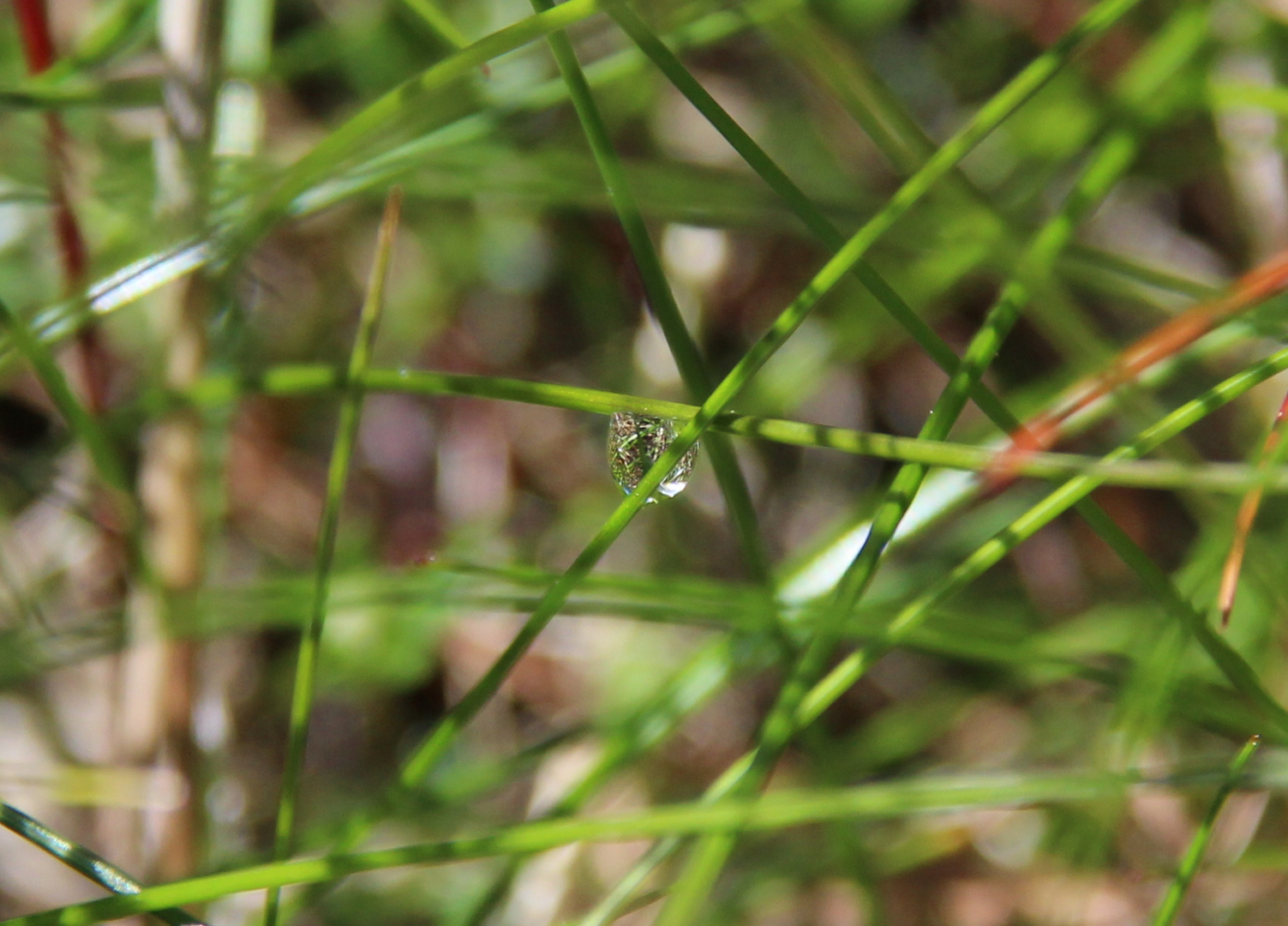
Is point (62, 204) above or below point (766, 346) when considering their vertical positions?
above

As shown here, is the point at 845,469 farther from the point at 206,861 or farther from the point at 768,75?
the point at 206,861

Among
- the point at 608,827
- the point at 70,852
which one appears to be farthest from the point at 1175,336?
the point at 70,852

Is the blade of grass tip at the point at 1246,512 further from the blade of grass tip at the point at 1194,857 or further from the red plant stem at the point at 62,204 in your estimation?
the red plant stem at the point at 62,204

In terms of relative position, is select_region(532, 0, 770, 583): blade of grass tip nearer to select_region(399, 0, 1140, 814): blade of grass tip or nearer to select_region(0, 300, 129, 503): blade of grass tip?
select_region(399, 0, 1140, 814): blade of grass tip

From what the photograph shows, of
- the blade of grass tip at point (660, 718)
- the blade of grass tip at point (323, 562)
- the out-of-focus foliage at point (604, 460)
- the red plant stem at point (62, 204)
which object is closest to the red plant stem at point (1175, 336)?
the out-of-focus foliage at point (604, 460)

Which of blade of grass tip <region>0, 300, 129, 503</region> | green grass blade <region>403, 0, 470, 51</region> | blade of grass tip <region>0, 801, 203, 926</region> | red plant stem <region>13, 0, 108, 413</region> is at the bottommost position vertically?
blade of grass tip <region>0, 801, 203, 926</region>

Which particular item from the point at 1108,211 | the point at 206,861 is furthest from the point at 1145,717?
the point at 1108,211

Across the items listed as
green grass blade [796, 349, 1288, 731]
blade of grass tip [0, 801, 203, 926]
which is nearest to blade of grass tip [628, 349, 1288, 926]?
green grass blade [796, 349, 1288, 731]

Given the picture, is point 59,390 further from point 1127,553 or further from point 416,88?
point 1127,553
